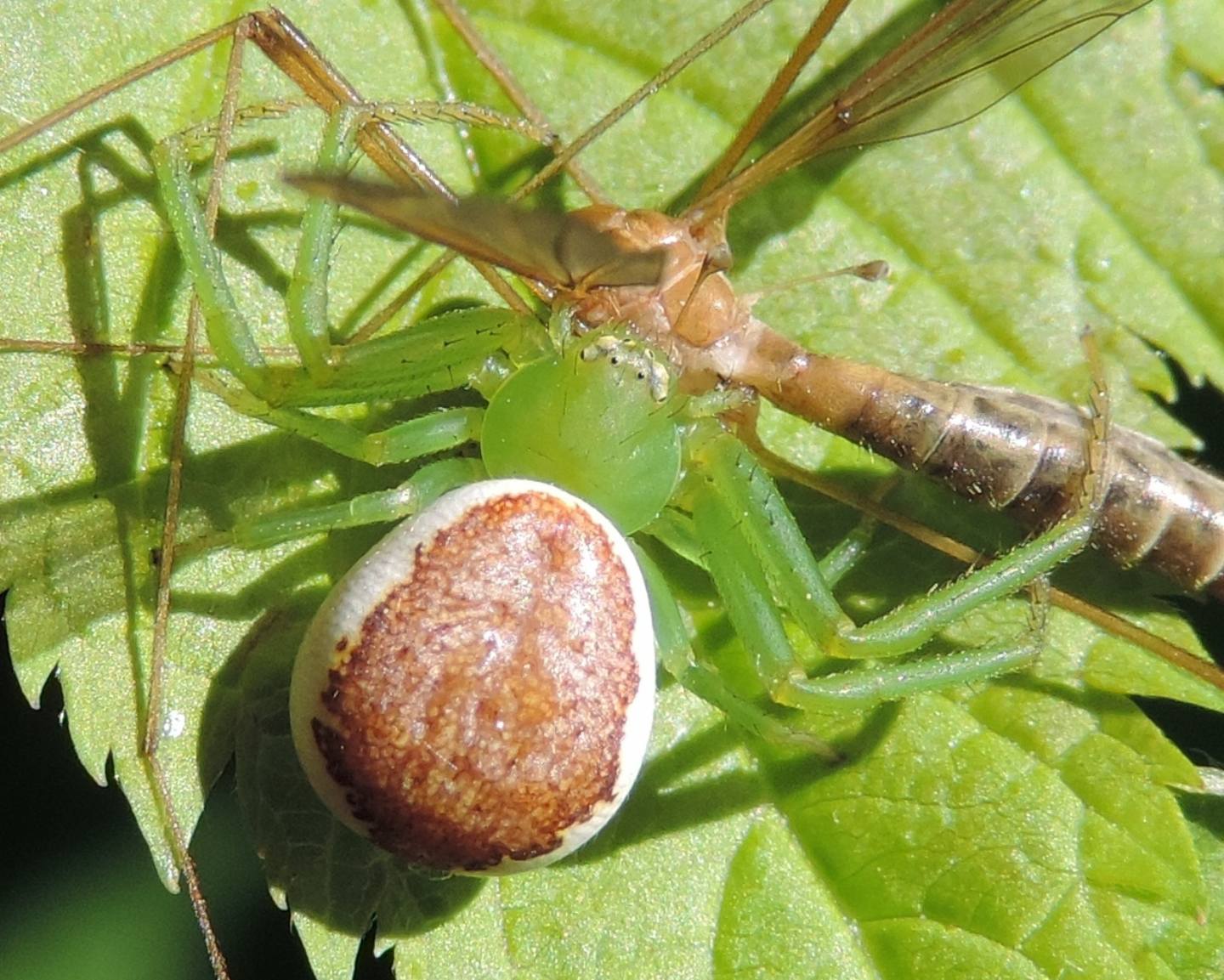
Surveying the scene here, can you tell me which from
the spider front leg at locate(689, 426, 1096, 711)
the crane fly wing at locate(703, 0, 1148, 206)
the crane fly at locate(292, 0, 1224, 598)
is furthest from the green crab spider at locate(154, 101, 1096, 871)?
the crane fly wing at locate(703, 0, 1148, 206)

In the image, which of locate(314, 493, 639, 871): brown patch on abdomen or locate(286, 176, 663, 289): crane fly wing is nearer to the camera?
locate(286, 176, 663, 289): crane fly wing

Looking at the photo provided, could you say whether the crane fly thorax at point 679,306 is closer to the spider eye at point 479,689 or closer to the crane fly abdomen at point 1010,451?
the crane fly abdomen at point 1010,451

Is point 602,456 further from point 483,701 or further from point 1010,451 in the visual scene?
point 1010,451

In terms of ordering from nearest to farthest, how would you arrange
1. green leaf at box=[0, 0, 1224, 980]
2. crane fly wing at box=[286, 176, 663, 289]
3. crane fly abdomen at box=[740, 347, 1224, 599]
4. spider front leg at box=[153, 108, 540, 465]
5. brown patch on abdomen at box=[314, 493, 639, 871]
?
crane fly wing at box=[286, 176, 663, 289] < brown patch on abdomen at box=[314, 493, 639, 871] < spider front leg at box=[153, 108, 540, 465] < green leaf at box=[0, 0, 1224, 980] < crane fly abdomen at box=[740, 347, 1224, 599]

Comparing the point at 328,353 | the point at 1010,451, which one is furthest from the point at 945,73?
the point at 328,353

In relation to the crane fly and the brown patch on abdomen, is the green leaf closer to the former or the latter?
the crane fly

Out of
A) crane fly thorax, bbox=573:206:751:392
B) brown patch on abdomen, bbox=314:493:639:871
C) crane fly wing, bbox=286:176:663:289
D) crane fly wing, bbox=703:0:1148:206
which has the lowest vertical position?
brown patch on abdomen, bbox=314:493:639:871
